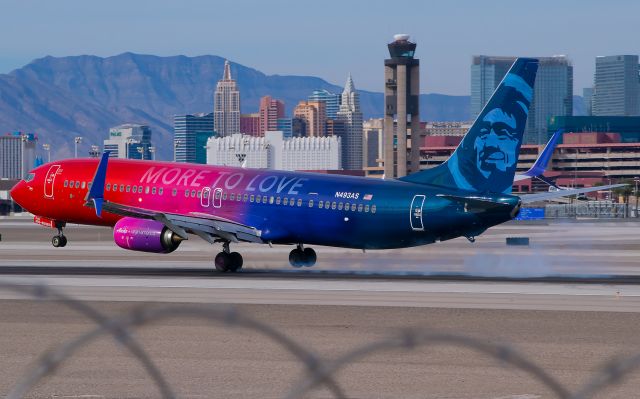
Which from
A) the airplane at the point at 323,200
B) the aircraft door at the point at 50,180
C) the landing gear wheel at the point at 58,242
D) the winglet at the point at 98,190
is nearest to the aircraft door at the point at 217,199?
the airplane at the point at 323,200

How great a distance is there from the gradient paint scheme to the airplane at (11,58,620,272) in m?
0.04

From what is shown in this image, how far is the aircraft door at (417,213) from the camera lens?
48344 millimetres

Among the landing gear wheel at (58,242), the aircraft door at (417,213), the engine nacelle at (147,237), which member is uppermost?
the aircraft door at (417,213)

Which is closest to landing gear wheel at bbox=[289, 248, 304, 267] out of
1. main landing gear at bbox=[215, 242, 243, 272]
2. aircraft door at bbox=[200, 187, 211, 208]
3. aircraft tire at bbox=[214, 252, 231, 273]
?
main landing gear at bbox=[215, 242, 243, 272]

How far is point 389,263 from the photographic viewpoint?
5638 centimetres

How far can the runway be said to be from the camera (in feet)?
77.1

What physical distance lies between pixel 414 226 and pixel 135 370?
2525cm

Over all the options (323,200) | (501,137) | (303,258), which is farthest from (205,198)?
(501,137)

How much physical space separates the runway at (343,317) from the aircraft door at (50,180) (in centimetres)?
338

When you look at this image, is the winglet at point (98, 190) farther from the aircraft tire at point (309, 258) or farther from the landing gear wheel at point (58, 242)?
the landing gear wheel at point (58, 242)

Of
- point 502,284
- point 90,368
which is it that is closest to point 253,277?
point 502,284

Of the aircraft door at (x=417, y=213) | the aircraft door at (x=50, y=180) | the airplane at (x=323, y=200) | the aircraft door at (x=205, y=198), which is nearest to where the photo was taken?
the airplane at (x=323, y=200)

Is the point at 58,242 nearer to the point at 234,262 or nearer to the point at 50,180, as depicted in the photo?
the point at 50,180

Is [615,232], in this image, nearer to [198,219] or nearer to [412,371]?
[198,219]
